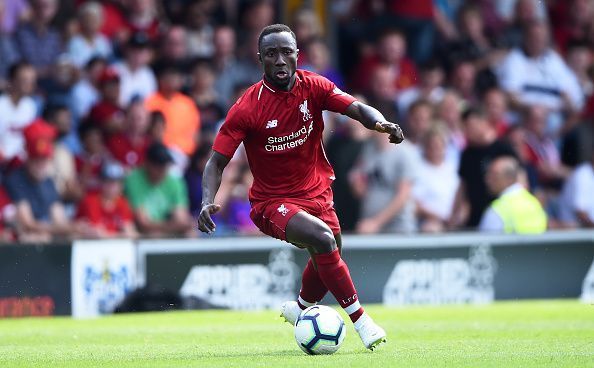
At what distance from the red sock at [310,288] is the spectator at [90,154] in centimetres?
676

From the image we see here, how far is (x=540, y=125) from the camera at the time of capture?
19109 millimetres

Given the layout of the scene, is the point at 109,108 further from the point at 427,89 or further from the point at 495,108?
the point at 495,108

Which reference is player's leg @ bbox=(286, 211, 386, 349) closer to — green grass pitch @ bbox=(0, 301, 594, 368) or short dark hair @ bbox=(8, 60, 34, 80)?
green grass pitch @ bbox=(0, 301, 594, 368)

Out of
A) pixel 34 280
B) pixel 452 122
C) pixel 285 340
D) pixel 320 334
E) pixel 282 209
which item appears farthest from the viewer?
pixel 452 122

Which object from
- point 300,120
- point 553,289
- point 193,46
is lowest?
point 553,289

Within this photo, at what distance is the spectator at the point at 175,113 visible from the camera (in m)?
17.2

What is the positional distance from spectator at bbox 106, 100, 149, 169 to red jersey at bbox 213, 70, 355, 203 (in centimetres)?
710

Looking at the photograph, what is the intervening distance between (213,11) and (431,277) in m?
5.76

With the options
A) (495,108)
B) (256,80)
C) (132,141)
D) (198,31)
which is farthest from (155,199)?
(495,108)

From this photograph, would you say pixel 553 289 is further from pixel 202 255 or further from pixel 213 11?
pixel 213 11

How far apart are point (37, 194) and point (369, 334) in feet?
24.7

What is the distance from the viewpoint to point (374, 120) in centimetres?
905

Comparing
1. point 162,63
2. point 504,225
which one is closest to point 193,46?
point 162,63

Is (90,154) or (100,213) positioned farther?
(90,154)
